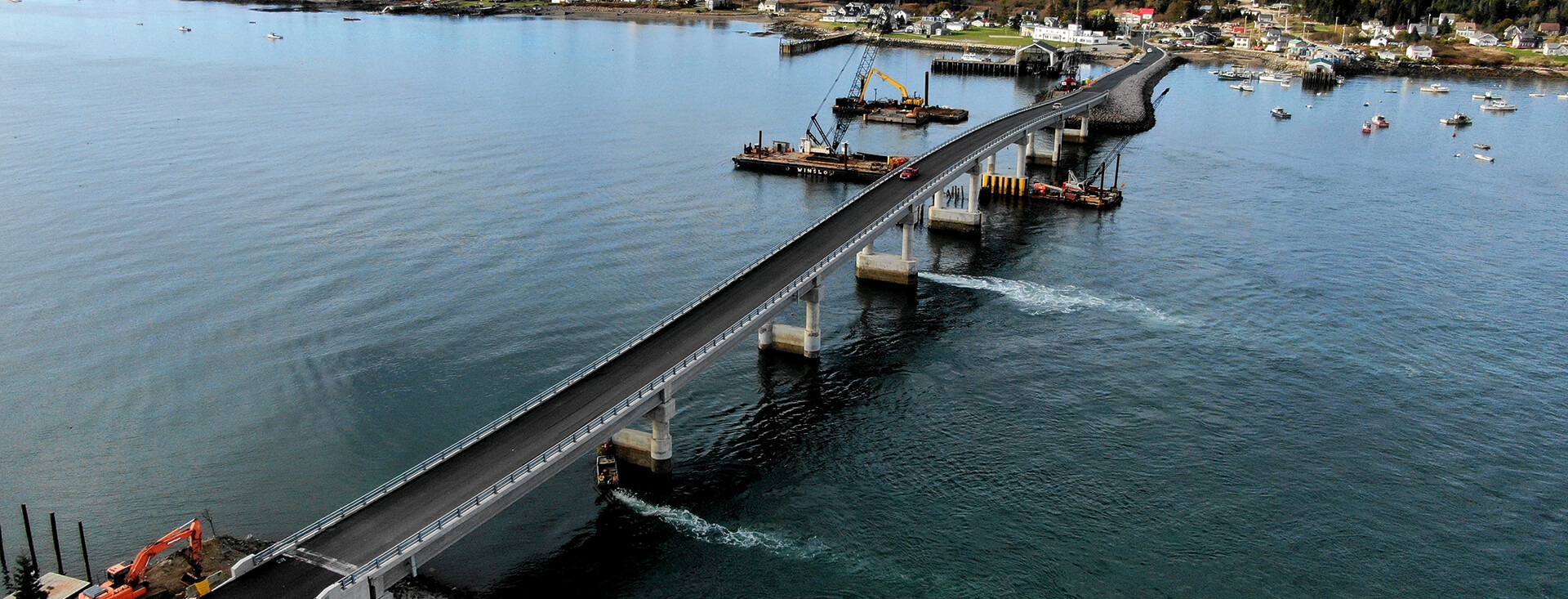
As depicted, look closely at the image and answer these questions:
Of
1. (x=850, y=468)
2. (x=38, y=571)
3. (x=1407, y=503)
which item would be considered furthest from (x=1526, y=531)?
(x=38, y=571)

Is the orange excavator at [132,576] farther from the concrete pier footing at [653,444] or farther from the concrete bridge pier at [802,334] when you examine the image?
the concrete bridge pier at [802,334]

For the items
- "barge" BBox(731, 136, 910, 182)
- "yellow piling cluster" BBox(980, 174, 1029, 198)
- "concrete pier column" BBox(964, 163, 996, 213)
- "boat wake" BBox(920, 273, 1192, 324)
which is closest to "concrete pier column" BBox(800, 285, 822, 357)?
"boat wake" BBox(920, 273, 1192, 324)

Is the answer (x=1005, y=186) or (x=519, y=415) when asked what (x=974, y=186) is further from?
(x=519, y=415)

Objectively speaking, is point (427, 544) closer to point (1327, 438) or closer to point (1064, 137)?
point (1327, 438)

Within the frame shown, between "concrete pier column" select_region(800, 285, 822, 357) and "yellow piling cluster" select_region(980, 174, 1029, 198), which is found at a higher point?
"yellow piling cluster" select_region(980, 174, 1029, 198)

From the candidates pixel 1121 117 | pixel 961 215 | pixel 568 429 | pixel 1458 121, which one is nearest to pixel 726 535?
pixel 568 429

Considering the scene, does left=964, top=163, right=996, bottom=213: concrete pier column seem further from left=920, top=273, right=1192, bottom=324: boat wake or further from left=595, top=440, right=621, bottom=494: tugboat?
left=595, top=440, right=621, bottom=494: tugboat
